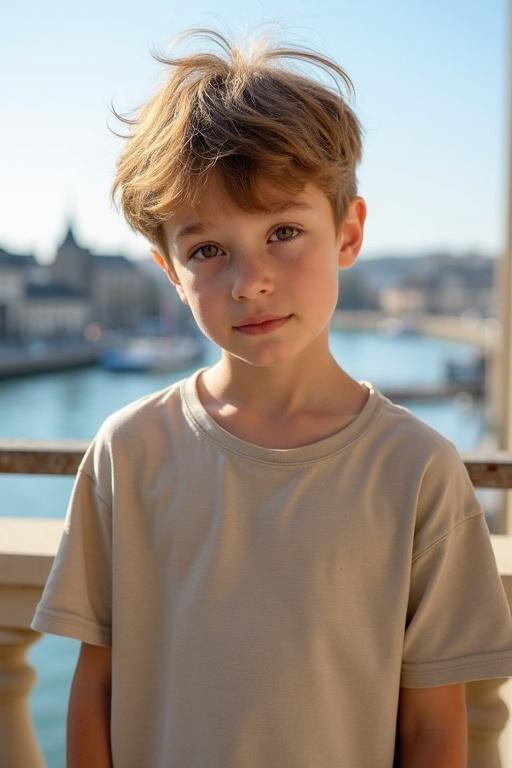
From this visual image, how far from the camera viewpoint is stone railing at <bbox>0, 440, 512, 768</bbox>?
1.16 meters

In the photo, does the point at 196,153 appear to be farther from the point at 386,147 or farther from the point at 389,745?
the point at 386,147

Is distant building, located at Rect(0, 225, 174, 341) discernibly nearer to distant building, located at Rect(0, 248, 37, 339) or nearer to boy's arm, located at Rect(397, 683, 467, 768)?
distant building, located at Rect(0, 248, 37, 339)

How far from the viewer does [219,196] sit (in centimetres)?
89

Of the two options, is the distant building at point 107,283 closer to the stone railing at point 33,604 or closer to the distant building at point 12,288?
the distant building at point 12,288

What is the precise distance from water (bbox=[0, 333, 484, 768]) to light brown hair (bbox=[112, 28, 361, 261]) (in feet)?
32.8

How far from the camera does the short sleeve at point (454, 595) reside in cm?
91

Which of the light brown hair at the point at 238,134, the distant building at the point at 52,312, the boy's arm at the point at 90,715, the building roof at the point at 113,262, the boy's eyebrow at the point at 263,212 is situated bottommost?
the distant building at the point at 52,312

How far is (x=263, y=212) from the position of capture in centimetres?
89

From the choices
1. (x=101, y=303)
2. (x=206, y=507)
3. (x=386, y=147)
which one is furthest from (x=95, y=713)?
(x=386, y=147)

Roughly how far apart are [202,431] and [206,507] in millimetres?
82

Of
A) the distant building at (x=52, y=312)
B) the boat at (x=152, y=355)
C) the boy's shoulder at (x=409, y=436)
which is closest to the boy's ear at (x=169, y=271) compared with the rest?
the boy's shoulder at (x=409, y=436)

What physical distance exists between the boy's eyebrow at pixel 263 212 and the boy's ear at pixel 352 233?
8 centimetres

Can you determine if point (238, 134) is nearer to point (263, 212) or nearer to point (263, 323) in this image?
point (263, 212)

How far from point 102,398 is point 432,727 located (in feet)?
112
